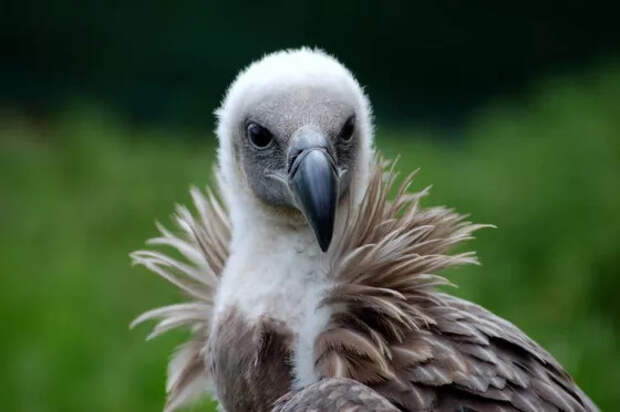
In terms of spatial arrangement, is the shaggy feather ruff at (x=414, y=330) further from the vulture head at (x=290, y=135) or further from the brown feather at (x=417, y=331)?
the vulture head at (x=290, y=135)

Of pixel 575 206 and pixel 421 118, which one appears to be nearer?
pixel 575 206

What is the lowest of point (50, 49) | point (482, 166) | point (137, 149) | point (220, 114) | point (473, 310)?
point (473, 310)

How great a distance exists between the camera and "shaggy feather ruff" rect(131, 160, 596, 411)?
2529mm

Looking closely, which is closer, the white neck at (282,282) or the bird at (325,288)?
the bird at (325,288)

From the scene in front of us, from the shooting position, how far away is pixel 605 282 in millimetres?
5387

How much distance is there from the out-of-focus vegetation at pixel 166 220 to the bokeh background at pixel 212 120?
0.05ft

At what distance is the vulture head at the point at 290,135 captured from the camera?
111 inches

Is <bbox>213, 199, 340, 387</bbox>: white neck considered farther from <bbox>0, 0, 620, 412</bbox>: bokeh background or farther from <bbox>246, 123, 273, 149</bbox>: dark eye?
<bbox>0, 0, 620, 412</bbox>: bokeh background

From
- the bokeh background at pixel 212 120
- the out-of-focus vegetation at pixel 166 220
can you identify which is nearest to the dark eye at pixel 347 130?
the out-of-focus vegetation at pixel 166 220

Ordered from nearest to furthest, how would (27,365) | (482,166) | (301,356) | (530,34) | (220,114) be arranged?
(301,356)
(220,114)
(27,365)
(482,166)
(530,34)

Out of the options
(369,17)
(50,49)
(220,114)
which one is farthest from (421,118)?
(220,114)

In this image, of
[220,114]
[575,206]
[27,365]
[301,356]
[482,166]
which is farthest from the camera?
[482,166]

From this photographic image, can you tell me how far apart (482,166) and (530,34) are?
4.55 feet

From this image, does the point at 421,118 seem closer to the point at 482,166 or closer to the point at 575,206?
the point at 482,166
